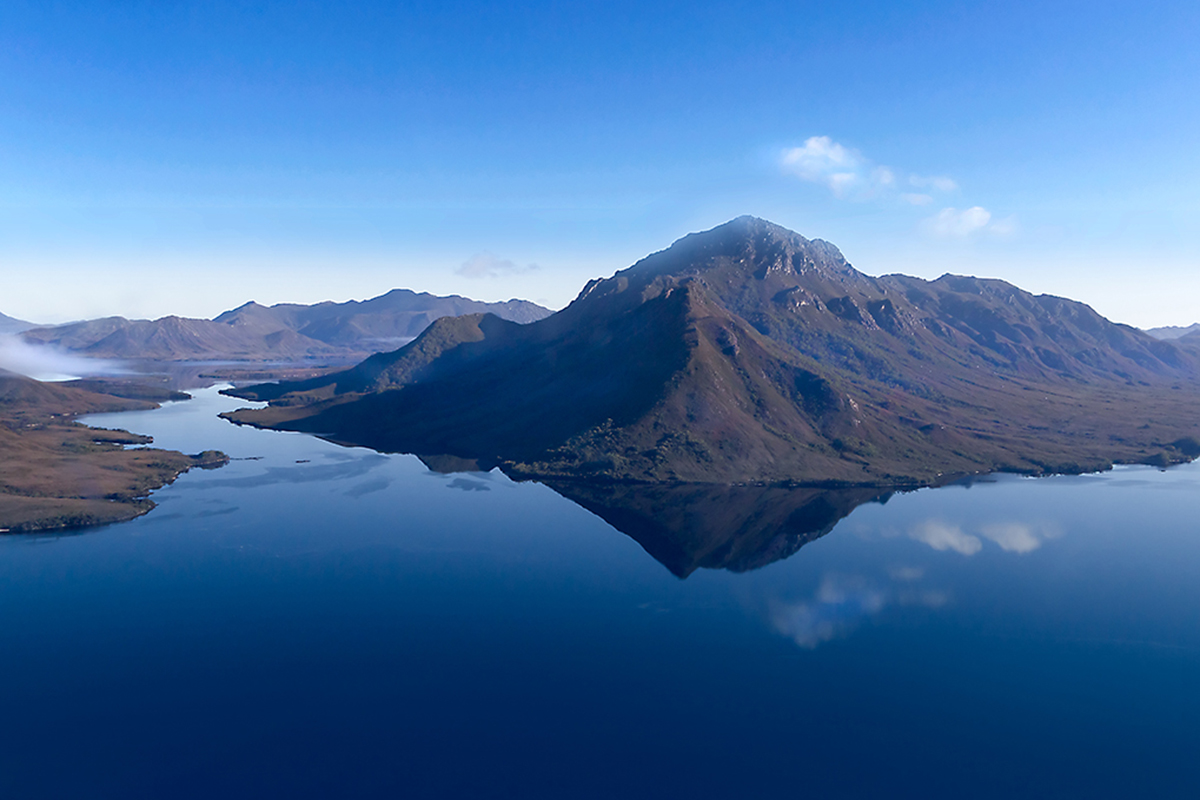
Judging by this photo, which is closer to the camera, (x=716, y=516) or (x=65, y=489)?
(x=716, y=516)

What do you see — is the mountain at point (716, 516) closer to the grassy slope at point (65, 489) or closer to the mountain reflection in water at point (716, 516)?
the mountain reflection in water at point (716, 516)

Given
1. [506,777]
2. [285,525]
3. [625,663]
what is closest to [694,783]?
[506,777]

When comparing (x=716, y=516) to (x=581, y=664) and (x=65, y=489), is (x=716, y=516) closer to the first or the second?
(x=581, y=664)

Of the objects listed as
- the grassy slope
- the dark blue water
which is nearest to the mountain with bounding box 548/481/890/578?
the dark blue water

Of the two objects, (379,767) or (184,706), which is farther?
(184,706)

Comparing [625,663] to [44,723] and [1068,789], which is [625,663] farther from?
[44,723]

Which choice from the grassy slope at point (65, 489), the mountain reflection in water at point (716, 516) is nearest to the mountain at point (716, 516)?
the mountain reflection in water at point (716, 516)

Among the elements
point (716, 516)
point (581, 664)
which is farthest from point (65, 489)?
point (716, 516)

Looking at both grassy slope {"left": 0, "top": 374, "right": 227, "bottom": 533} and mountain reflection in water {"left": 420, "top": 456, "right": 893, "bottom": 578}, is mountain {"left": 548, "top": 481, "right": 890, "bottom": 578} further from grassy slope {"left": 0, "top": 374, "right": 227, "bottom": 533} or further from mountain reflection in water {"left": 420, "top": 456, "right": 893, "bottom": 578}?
grassy slope {"left": 0, "top": 374, "right": 227, "bottom": 533}
